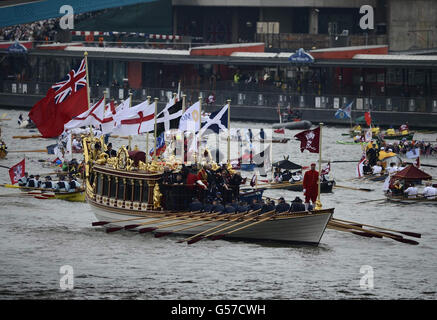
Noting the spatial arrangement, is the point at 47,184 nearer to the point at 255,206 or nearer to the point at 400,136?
the point at 255,206

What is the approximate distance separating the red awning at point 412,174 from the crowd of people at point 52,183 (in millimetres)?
17830

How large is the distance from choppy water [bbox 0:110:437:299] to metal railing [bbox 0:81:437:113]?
3631cm

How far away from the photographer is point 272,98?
315 ft

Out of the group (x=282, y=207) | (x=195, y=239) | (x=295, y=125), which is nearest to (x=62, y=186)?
(x=195, y=239)

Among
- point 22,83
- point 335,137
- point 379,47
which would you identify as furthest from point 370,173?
point 22,83

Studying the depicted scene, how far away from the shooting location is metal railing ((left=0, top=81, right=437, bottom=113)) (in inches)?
3580

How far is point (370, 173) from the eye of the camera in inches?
2655

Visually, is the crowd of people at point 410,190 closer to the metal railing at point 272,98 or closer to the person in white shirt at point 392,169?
the person in white shirt at point 392,169

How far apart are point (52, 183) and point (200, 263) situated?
1725cm

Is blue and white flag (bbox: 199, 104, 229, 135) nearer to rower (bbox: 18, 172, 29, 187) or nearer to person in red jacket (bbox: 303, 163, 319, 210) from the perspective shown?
person in red jacket (bbox: 303, 163, 319, 210)

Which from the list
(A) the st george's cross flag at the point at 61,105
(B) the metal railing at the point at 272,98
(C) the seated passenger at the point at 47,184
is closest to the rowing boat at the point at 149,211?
(A) the st george's cross flag at the point at 61,105
